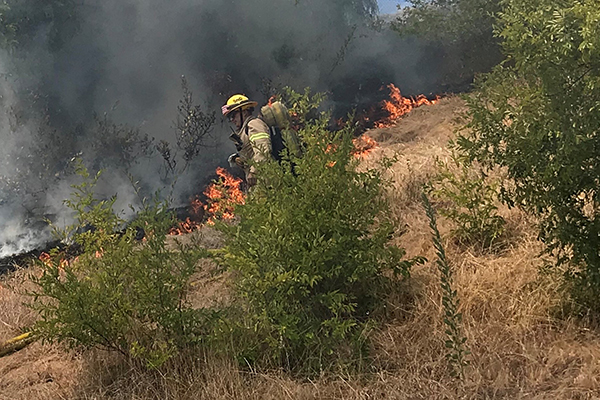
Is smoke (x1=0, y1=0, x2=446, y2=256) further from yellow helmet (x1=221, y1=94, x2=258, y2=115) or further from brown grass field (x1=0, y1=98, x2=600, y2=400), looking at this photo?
brown grass field (x1=0, y1=98, x2=600, y2=400)

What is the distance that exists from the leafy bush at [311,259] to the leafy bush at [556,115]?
0.86 m

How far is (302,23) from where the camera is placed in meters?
16.6

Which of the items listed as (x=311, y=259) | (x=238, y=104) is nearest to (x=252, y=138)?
(x=238, y=104)

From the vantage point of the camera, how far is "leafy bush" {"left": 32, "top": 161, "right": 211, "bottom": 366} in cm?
309

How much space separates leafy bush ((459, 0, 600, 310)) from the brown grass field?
38cm

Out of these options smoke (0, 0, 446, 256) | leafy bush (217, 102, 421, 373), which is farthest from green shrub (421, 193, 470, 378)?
smoke (0, 0, 446, 256)

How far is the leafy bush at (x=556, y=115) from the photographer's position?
100 inches

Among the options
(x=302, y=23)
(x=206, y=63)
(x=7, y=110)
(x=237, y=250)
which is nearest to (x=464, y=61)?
(x=302, y=23)

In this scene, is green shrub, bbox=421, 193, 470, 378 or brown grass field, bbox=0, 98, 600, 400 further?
brown grass field, bbox=0, 98, 600, 400

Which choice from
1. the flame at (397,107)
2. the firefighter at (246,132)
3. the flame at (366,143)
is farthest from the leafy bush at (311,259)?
the flame at (397,107)

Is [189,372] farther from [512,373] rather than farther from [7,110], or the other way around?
[7,110]

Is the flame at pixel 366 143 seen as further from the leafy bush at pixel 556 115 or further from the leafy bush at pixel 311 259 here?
the leafy bush at pixel 556 115

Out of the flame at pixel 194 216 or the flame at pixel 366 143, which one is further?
the flame at pixel 194 216

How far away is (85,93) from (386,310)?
511 inches
